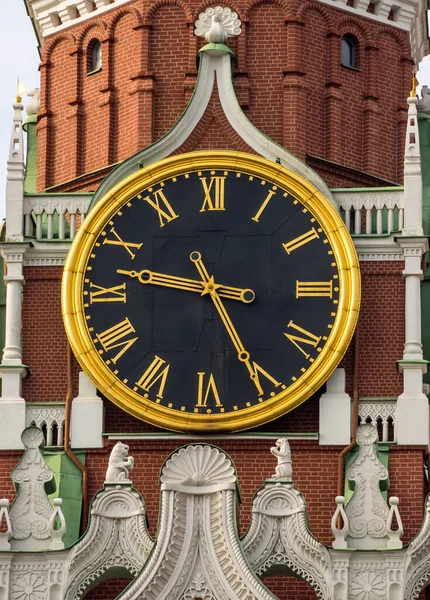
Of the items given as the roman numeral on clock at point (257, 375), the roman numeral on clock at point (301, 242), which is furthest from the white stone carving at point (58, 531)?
the roman numeral on clock at point (301, 242)

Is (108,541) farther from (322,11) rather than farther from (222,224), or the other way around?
(322,11)

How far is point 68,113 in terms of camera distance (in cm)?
4144

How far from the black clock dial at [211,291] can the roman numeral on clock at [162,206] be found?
11mm

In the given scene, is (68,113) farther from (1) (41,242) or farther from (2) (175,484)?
(2) (175,484)

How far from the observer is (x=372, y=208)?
1566 inches

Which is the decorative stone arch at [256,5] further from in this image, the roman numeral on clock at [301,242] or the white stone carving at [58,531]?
the white stone carving at [58,531]

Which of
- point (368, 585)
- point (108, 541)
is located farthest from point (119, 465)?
point (368, 585)

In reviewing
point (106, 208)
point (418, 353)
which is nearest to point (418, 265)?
point (418, 353)

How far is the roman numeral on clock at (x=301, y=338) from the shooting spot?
127 feet

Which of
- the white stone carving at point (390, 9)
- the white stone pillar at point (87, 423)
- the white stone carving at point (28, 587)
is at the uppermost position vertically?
the white stone carving at point (390, 9)

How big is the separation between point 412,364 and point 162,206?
130 inches

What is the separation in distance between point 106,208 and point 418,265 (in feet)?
11.5

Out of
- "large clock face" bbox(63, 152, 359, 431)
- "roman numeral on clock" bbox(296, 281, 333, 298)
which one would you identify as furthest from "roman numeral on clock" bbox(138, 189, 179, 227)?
"roman numeral on clock" bbox(296, 281, 333, 298)

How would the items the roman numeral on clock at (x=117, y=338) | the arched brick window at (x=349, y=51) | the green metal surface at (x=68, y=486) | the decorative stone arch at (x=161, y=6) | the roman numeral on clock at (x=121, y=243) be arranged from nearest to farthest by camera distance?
the green metal surface at (x=68, y=486), the roman numeral on clock at (x=117, y=338), the roman numeral on clock at (x=121, y=243), the decorative stone arch at (x=161, y=6), the arched brick window at (x=349, y=51)
